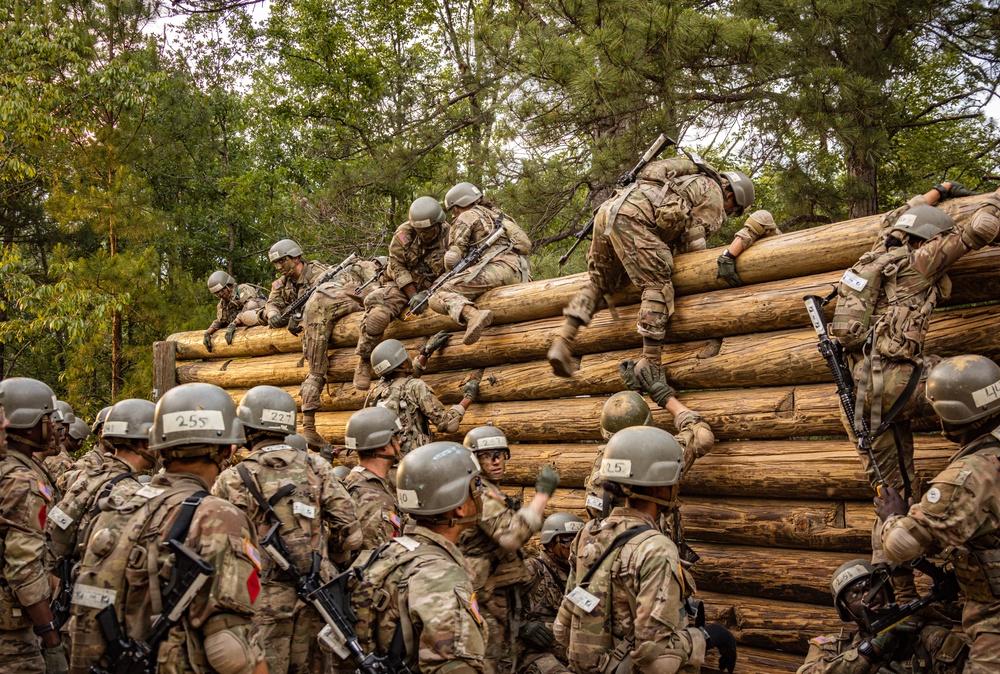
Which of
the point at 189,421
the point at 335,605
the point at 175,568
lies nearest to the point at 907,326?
the point at 335,605

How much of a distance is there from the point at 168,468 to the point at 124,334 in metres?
18.9

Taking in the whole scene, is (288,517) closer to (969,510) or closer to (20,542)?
(20,542)

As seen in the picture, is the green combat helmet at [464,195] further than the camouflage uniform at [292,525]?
Yes

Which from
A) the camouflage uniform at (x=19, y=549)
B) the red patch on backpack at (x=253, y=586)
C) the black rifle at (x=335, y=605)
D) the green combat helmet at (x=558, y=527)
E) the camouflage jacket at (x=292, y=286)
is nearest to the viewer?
the red patch on backpack at (x=253, y=586)

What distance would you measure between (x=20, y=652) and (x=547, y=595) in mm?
3912

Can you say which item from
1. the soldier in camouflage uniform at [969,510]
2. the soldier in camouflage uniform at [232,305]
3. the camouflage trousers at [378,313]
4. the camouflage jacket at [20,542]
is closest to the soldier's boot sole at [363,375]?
the camouflage trousers at [378,313]

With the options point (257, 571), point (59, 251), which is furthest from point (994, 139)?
point (59, 251)

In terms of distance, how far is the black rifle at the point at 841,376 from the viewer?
5.97 metres

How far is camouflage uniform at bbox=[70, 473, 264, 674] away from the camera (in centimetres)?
386

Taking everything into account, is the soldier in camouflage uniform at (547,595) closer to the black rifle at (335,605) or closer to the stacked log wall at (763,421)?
the stacked log wall at (763,421)

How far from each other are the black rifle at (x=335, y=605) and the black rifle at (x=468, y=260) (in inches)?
213

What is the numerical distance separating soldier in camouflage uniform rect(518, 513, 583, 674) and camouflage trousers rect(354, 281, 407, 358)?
16.0 ft

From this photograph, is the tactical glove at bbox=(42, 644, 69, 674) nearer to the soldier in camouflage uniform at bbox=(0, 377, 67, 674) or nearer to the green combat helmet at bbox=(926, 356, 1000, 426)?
the soldier in camouflage uniform at bbox=(0, 377, 67, 674)

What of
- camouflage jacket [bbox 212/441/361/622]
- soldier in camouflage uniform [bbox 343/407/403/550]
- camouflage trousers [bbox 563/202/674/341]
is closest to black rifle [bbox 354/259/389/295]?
camouflage trousers [bbox 563/202/674/341]
